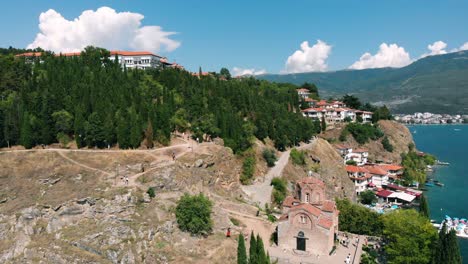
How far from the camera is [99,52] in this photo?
295 ft

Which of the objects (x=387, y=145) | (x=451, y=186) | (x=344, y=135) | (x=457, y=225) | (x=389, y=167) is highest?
(x=344, y=135)

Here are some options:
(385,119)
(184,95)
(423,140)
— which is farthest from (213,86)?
(423,140)

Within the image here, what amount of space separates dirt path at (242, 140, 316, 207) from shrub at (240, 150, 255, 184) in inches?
48.2

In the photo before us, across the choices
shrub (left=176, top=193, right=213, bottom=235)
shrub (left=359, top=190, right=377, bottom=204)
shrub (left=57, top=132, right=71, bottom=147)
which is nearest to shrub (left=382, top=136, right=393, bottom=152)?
shrub (left=359, top=190, right=377, bottom=204)

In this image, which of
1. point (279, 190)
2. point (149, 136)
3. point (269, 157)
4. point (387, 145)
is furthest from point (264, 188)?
point (387, 145)

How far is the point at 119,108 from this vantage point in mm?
60781

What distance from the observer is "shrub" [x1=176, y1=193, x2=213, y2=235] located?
44.4 m

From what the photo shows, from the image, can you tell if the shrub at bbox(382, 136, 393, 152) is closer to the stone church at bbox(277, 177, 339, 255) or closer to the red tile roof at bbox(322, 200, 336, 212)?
the red tile roof at bbox(322, 200, 336, 212)

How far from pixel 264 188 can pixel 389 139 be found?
64294mm

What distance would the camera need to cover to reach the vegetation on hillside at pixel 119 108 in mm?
55812

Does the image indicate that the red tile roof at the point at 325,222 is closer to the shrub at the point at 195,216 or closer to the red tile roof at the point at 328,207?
the red tile roof at the point at 328,207

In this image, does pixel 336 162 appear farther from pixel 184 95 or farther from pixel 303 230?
pixel 303 230

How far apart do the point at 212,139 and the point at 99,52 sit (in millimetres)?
41002

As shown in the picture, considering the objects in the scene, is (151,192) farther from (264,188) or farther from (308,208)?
(264,188)
